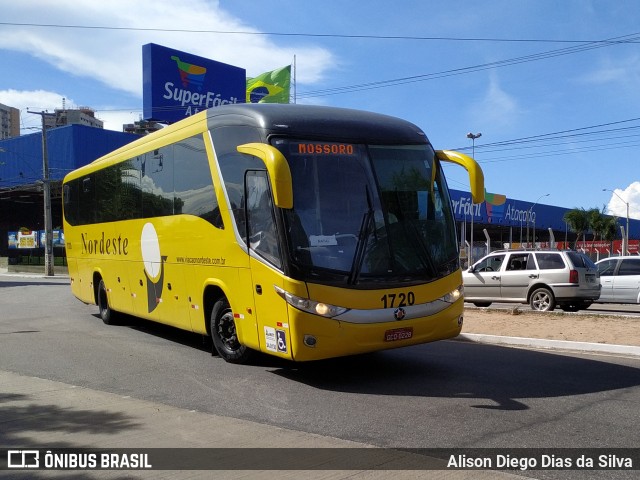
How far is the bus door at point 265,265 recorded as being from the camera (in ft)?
24.8

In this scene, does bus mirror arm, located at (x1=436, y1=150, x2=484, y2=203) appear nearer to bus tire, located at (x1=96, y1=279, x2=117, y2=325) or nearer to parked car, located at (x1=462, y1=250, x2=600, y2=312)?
parked car, located at (x1=462, y1=250, x2=600, y2=312)

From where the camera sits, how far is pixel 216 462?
16.7 ft

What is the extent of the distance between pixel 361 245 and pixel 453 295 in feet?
5.20

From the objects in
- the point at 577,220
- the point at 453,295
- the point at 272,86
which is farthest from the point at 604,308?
the point at 577,220

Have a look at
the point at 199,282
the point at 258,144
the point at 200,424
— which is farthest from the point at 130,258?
the point at 200,424

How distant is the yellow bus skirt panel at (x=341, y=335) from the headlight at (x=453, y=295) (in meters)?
0.43

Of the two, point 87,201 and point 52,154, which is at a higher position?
point 52,154

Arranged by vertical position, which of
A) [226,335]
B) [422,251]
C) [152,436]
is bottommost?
[152,436]

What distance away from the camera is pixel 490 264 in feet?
58.5

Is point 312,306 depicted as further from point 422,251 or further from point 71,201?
point 71,201

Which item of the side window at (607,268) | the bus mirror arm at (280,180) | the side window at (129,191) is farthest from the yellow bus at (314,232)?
the side window at (607,268)

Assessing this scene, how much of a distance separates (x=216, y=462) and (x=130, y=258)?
26.5ft

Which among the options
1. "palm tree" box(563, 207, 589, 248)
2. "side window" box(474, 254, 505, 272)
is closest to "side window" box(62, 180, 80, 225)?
"side window" box(474, 254, 505, 272)

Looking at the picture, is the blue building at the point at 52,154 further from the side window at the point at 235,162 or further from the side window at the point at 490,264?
the side window at the point at 235,162
